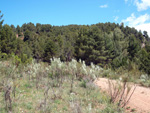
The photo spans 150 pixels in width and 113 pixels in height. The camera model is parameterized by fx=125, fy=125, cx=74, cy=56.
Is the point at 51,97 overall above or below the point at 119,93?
below

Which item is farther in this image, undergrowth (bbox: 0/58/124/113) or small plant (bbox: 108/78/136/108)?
small plant (bbox: 108/78/136/108)

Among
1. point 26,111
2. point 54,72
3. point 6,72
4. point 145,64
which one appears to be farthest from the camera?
point 145,64

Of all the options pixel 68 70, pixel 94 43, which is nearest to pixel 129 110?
pixel 68 70

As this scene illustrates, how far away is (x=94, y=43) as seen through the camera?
20766 mm

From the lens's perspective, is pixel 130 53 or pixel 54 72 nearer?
pixel 54 72

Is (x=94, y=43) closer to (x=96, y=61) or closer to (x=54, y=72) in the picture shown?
(x=96, y=61)

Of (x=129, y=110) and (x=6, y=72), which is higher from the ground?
(x=6, y=72)

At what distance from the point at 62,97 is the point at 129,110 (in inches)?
88.7

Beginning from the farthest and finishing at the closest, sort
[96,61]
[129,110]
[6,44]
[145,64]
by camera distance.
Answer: [96,61]
[6,44]
[145,64]
[129,110]

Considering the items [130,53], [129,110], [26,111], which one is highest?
[130,53]

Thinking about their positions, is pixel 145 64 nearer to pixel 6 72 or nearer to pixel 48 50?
pixel 6 72

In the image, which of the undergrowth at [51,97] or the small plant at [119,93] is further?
the small plant at [119,93]

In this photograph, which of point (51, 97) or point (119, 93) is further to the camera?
point (51, 97)

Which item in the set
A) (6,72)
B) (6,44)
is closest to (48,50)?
(6,44)
